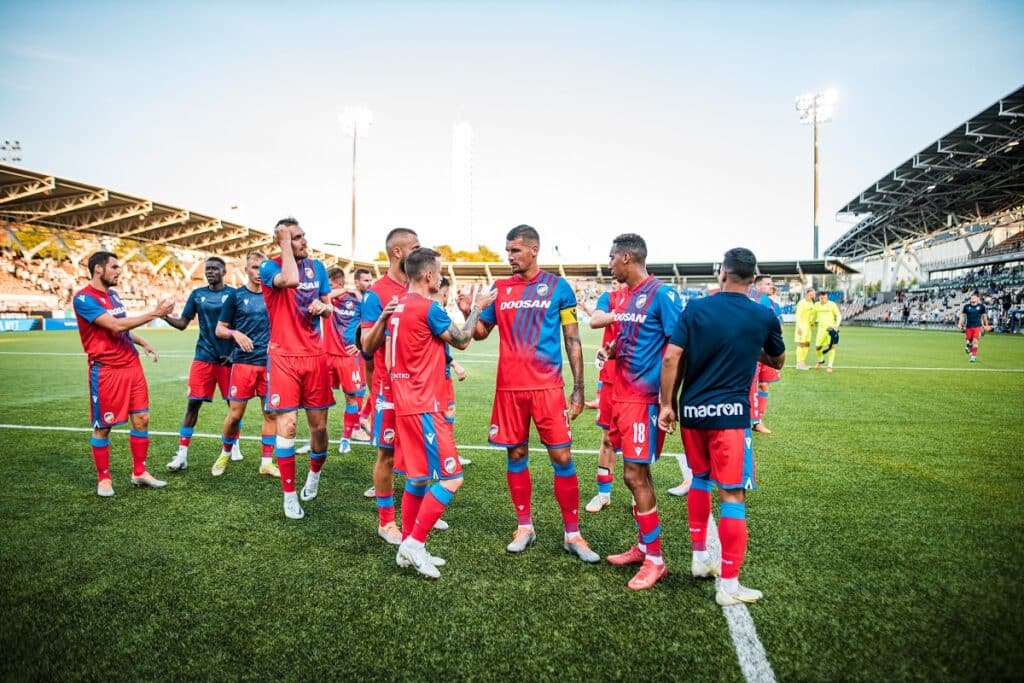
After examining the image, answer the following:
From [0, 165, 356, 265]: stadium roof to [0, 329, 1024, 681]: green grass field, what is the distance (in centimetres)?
3234

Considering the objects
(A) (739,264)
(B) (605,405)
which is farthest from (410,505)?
(A) (739,264)

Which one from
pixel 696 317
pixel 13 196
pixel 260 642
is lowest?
pixel 260 642

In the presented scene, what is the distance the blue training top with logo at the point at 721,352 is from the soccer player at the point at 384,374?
213cm

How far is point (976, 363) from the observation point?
16.4 m

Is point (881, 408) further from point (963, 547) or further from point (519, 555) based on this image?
point (519, 555)

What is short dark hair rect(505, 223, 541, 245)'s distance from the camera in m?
4.10

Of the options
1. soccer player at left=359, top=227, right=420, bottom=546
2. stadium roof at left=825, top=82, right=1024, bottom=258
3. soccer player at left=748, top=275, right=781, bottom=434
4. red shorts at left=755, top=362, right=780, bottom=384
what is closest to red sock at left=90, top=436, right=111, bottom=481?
soccer player at left=359, top=227, right=420, bottom=546

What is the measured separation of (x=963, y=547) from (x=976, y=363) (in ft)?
53.2

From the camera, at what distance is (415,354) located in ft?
12.7

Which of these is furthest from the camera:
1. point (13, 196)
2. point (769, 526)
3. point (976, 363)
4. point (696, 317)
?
point (13, 196)

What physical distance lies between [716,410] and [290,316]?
3647 mm

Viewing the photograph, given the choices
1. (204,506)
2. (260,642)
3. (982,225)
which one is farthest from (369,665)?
(982,225)

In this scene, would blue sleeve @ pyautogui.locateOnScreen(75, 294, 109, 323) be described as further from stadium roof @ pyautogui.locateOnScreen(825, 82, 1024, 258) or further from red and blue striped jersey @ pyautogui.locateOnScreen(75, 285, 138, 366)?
stadium roof @ pyautogui.locateOnScreen(825, 82, 1024, 258)

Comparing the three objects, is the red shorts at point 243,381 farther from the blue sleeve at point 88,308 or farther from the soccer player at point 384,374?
the soccer player at point 384,374
